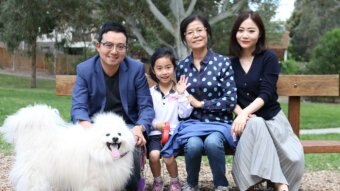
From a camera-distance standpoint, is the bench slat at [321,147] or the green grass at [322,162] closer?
the bench slat at [321,147]

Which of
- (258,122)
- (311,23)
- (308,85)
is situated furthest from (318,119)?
(311,23)

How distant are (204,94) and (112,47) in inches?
37.6

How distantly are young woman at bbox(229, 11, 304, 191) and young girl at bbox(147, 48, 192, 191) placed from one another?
1.74 ft

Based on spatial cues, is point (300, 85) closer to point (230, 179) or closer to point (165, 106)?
point (230, 179)

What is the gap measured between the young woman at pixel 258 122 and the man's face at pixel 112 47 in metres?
1.12

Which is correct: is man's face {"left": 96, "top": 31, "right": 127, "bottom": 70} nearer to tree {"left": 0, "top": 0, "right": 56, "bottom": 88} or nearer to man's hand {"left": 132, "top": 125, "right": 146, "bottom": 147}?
man's hand {"left": 132, "top": 125, "right": 146, "bottom": 147}

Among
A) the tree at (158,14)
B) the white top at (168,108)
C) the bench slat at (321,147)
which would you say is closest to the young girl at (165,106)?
the white top at (168,108)

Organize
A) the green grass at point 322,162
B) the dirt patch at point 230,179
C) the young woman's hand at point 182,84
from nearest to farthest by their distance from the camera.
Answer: the young woman's hand at point 182,84 < the dirt patch at point 230,179 < the green grass at point 322,162

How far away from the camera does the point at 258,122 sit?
4.34 meters

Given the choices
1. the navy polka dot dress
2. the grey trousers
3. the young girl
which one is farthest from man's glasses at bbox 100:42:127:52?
the grey trousers

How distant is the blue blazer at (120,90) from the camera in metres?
4.58

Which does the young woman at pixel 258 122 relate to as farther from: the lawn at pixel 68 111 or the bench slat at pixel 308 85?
the lawn at pixel 68 111

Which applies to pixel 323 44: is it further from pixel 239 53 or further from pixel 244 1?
pixel 239 53

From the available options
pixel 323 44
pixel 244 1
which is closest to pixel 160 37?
pixel 244 1
